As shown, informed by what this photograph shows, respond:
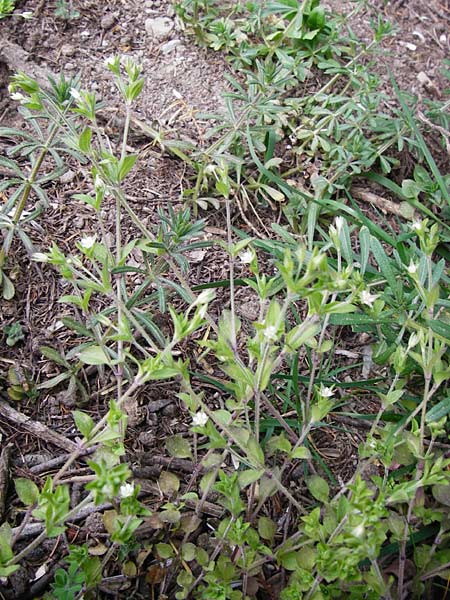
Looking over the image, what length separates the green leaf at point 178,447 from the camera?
6.00 feet

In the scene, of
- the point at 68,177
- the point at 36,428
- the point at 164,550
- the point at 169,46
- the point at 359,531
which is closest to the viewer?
the point at 359,531

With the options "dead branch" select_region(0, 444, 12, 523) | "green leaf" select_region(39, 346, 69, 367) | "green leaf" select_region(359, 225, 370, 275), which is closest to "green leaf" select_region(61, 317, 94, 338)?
"green leaf" select_region(39, 346, 69, 367)

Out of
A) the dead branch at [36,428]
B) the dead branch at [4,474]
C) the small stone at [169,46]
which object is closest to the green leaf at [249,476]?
the dead branch at [36,428]

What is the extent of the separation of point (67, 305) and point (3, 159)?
0.60 metres

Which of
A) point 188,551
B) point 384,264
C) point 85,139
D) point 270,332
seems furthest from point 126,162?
point 188,551

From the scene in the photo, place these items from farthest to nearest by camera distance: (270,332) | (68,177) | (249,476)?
(68,177), (249,476), (270,332)

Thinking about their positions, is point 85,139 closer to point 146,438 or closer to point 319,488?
point 146,438

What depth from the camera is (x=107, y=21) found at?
2971mm

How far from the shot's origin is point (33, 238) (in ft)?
7.57

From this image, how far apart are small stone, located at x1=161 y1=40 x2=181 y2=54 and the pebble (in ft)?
1.38

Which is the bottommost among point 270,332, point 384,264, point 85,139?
point 384,264

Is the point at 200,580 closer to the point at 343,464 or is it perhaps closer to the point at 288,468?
the point at 288,468

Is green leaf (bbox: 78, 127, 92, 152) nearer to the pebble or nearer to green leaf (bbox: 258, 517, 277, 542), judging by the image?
green leaf (bbox: 258, 517, 277, 542)

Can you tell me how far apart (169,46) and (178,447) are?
2.01 m
